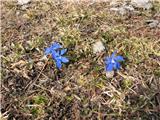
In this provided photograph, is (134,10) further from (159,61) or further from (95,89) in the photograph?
(95,89)

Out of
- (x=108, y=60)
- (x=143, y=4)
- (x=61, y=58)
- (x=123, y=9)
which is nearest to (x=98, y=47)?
(x=108, y=60)


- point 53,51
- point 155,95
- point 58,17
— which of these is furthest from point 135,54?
point 58,17

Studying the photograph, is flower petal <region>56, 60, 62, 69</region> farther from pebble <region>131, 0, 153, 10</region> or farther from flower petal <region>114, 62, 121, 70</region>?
pebble <region>131, 0, 153, 10</region>

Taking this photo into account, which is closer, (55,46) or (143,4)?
(55,46)

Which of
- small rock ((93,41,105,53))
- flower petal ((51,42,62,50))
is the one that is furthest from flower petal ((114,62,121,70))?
flower petal ((51,42,62,50))

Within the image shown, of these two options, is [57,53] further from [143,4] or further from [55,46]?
[143,4]

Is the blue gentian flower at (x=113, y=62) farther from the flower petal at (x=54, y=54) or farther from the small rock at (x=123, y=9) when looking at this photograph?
the small rock at (x=123, y=9)
